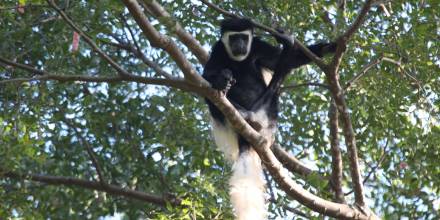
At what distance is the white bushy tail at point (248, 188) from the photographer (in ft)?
12.1

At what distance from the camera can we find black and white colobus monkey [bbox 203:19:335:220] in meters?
3.84

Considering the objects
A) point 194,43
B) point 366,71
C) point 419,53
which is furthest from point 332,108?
point 194,43

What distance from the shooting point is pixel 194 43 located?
396 centimetres

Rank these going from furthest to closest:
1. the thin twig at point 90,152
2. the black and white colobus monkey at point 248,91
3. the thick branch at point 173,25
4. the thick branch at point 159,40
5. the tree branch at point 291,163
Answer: the thin twig at point 90,152 → the tree branch at point 291,163 → the black and white colobus monkey at point 248,91 → the thick branch at point 173,25 → the thick branch at point 159,40

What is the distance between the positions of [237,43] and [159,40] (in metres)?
1.36

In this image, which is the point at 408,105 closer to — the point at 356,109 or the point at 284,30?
the point at 356,109

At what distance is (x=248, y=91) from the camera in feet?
14.2

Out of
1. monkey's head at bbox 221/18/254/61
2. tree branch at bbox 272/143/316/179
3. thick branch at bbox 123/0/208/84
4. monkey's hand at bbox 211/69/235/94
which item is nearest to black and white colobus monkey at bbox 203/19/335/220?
monkey's head at bbox 221/18/254/61

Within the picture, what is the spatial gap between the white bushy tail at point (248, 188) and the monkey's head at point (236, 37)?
58cm

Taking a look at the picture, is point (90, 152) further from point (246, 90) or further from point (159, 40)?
point (159, 40)

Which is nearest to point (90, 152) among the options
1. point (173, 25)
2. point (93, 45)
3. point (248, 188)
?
point (248, 188)

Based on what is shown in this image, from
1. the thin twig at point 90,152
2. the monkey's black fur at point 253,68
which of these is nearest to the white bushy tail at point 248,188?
the monkey's black fur at point 253,68

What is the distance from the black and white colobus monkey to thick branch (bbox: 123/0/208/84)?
822mm

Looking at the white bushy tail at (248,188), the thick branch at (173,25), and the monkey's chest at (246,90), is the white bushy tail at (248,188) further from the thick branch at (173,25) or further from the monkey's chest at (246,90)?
the thick branch at (173,25)
